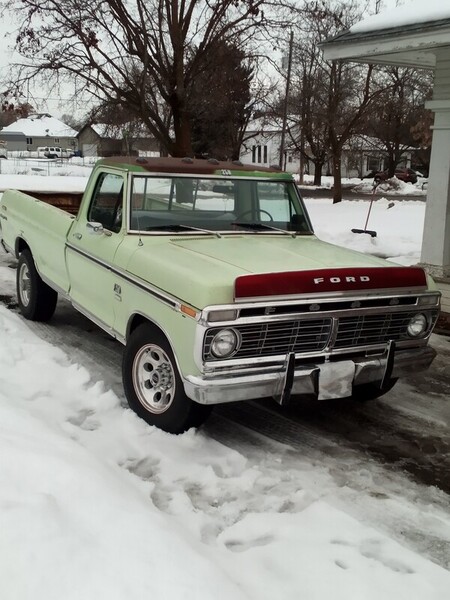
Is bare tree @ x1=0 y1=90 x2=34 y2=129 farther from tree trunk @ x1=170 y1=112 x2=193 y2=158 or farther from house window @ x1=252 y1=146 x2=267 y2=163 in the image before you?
house window @ x1=252 y1=146 x2=267 y2=163

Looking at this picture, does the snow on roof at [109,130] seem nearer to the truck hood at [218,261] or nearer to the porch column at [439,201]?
the porch column at [439,201]

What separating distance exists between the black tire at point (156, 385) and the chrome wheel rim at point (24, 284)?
9.45 feet

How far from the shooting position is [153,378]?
429cm

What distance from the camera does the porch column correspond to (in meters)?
8.14

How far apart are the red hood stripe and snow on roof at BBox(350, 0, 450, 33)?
13.0 ft

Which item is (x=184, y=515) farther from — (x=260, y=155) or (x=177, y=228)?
(x=260, y=155)

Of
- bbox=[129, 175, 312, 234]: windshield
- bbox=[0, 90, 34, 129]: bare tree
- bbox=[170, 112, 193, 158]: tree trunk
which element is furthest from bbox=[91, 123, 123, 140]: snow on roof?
bbox=[129, 175, 312, 234]: windshield

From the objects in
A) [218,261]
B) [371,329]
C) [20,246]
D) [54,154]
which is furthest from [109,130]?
[54,154]

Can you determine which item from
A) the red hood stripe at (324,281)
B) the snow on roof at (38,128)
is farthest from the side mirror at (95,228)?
the snow on roof at (38,128)

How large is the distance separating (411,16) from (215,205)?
3.80 meters

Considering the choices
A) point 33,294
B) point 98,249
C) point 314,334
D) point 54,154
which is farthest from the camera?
point 54,154

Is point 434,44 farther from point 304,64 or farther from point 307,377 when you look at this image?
point 304,64

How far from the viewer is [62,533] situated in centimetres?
257

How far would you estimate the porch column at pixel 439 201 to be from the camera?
814 cm
